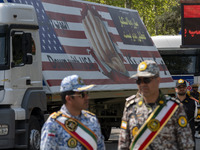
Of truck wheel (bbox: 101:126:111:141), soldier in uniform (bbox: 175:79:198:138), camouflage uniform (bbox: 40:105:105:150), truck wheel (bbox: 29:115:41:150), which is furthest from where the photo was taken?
truck wheel (bbox: 101:126:111:141)

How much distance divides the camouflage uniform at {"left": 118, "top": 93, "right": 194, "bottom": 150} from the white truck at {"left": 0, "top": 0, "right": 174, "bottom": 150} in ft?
23.3

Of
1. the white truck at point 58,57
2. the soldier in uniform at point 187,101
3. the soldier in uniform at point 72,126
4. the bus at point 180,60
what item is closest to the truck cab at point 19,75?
the white truck at point 58,57

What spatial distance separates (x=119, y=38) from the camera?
18547mm

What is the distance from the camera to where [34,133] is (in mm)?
13641

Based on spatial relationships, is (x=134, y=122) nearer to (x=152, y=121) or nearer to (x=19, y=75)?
(x=152, y=121)

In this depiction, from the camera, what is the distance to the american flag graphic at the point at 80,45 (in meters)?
14.8

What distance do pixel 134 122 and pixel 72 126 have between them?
634 mm

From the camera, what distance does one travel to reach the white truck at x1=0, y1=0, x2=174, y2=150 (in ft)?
42.8

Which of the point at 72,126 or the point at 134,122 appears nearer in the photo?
the point at 72,126

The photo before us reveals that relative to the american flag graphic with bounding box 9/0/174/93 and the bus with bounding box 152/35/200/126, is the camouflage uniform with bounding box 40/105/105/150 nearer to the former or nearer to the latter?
the american flag graphic with bounding box 9/0/174/93

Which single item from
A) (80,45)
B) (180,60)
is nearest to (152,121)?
(80,45)

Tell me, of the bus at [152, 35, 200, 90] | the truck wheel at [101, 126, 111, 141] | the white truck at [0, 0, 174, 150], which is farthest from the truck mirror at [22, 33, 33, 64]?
A: the bus at [152, 35, 200, 90]

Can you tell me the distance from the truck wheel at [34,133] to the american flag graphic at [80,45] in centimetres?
94

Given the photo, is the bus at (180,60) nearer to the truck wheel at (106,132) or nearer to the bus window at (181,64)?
the bus window at (181,64)
